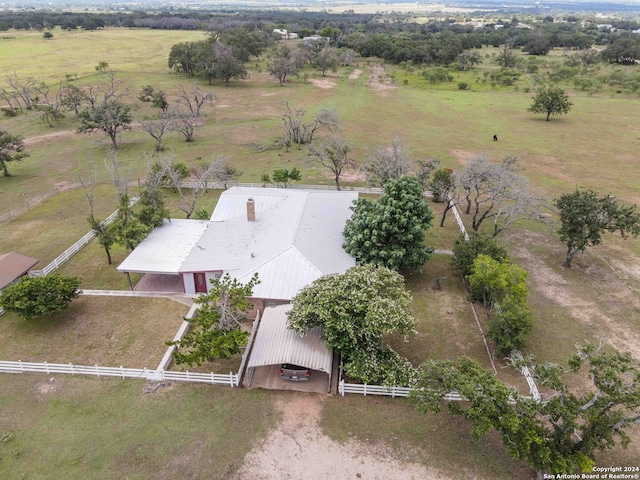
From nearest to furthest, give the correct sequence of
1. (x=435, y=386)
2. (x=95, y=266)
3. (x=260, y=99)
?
(x=435, y=386) → (x=95, y=266) → (x=260, y=99)

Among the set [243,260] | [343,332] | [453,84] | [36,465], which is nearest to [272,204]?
[243,260]

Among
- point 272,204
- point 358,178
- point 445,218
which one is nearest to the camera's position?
point 272,204

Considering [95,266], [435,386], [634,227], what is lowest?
[95,266]

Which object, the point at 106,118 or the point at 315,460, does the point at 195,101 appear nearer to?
the point at 106,118

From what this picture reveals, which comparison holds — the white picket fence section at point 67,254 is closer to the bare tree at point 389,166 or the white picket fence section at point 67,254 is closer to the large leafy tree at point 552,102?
the bare tree at point 389,166

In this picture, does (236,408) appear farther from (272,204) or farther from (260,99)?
(260,99)

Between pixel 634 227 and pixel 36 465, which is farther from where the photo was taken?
pixel 634 227

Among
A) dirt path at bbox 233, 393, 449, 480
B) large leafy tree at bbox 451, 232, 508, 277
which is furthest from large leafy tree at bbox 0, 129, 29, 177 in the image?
large leafy tree at bbox 451, 232, 508, 277
